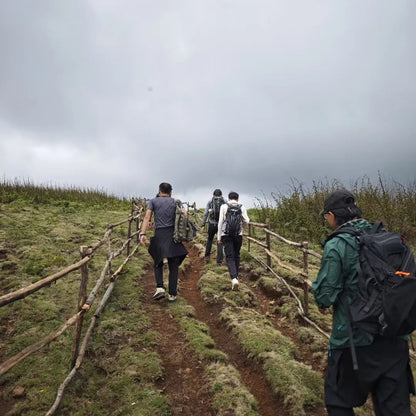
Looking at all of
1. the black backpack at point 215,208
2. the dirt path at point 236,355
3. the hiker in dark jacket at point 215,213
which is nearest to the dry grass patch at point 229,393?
the dirt path at point 236,355

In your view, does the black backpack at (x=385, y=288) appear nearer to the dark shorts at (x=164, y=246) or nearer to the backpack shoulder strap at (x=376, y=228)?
the backpack shoulder strap at (x=376, y=228)

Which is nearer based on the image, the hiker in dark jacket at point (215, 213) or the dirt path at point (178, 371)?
the dirt path at point (178, 371)

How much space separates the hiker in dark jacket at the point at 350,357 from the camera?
83.2 inches

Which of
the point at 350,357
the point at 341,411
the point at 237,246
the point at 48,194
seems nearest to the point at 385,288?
the point at 350,357

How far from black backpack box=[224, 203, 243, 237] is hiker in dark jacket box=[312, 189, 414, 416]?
4.13 meters

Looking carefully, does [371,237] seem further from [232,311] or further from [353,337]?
[232,311]

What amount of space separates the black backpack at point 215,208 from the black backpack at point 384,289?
6.20 m

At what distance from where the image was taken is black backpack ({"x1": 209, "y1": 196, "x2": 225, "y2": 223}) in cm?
841

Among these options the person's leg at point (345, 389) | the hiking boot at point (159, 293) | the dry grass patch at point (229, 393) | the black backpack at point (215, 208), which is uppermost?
the black backpack at point (215, 208)

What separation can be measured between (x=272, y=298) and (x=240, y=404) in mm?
3415

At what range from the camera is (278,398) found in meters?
3.58

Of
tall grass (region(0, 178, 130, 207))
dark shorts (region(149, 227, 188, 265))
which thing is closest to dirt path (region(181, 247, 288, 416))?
dark shorts (region(149, 227, 188, 265))

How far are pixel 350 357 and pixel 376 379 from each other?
0.20m

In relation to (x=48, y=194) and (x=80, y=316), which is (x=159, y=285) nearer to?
(x=80, y=316)
